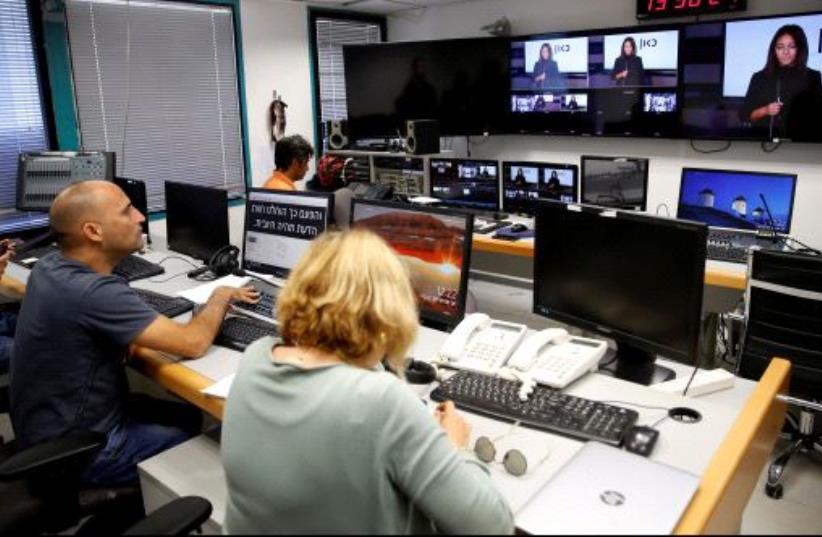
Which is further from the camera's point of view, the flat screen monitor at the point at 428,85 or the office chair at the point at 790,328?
the flat screen monitor at the point at 428,85

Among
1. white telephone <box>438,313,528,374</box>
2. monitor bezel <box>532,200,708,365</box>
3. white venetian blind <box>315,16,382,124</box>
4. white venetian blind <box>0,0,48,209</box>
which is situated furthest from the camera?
white venetian blind <box>315,16,382,124</box>

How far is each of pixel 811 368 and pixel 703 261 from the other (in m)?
1.30

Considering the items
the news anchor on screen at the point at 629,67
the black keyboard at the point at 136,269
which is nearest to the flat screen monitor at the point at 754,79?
the news anchor on screen at the point at 629,67

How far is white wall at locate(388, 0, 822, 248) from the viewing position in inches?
169

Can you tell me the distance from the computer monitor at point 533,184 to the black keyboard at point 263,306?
1.77m

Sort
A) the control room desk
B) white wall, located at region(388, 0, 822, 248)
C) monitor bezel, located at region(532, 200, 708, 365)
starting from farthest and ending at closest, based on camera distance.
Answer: white wall, located at region(388, 0, 822, 248)
monitor bezel, located at region(532, 200, 708, 365)
the control room desk

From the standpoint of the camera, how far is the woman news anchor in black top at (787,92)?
401 cm

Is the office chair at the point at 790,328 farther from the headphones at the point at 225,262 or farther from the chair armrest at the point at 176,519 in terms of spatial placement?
the headphones at the point at 225,262

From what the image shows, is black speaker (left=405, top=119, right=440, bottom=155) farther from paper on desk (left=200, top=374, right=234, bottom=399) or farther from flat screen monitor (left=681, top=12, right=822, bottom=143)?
paper on desk (left=200, top=374, right=234, bottom=399)

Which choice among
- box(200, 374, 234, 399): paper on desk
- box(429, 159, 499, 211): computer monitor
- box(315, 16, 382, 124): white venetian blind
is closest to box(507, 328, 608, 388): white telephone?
box(200, 374, 234, 399): paper on desk

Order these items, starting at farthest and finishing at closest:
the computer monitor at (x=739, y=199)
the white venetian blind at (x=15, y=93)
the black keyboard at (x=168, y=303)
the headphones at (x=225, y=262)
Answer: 1. the white venetian blind at (x=15, y=93)
2. the computer monitor at (x=739, y=199)
3. the headphones at (x=225, y=262)
4. the black keyboard at (x=168, y=303)

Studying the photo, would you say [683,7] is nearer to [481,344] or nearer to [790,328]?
[790,328]

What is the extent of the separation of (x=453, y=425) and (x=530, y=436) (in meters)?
0.18

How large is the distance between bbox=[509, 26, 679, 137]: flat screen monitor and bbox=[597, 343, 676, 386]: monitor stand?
3.31 metres
